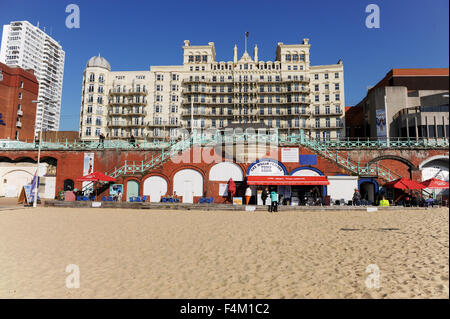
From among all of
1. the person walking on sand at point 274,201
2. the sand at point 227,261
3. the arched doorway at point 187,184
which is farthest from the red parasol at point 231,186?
the sand at point 227,261

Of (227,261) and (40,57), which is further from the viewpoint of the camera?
(40,57)

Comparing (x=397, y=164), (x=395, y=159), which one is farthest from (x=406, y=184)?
(x=395, y=159)

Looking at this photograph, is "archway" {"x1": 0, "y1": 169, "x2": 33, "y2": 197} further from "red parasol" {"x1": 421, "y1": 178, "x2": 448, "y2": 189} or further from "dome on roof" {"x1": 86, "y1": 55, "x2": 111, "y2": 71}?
"red parasol" {"x1": 421, "y1": 178, "x2": 448, "y2": 189}

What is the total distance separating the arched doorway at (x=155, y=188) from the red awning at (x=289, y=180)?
868 cm

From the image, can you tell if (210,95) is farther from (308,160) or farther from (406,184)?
(406,184)

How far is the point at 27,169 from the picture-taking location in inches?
1267

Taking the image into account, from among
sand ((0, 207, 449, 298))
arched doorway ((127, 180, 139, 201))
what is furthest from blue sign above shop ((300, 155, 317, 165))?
arched doorway ((127, 180, 139, 201))

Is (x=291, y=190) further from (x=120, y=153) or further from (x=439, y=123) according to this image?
(x=439, y=123)

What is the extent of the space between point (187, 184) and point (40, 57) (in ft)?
436

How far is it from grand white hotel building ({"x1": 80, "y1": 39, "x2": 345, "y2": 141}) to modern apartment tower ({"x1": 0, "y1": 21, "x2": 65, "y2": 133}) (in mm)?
56652

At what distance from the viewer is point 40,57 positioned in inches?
4651

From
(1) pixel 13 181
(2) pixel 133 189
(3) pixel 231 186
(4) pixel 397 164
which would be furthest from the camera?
(1) pixel 13 181
